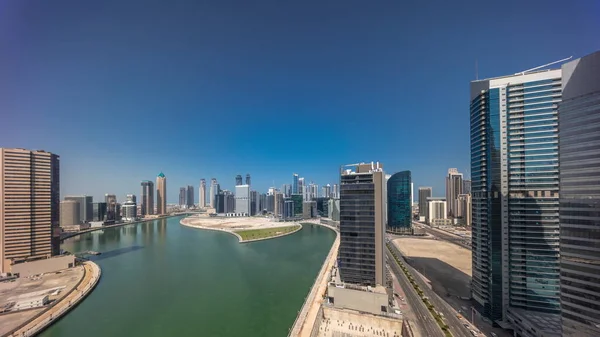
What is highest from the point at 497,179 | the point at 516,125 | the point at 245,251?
the point at 516,125

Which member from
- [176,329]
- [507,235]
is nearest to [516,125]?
[507,235]

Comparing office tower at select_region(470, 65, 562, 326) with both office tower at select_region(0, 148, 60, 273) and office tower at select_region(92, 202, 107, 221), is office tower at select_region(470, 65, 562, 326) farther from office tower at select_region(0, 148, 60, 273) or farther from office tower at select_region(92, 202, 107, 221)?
office tower at select_region(92, 202, 107, 221)

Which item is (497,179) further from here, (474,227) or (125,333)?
(125,333)

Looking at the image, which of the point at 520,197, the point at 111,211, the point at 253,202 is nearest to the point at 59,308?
the point at 520,197

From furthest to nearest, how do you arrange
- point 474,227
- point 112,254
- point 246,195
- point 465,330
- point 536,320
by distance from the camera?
point 246,195 < point 112,254 < point 474,227 < point 465,330 < point 536,320

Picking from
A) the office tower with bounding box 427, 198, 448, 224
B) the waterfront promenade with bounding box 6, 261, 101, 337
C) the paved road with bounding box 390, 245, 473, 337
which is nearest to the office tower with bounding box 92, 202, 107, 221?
the waterfront promenade with bounding box 6, 261, 101, 337

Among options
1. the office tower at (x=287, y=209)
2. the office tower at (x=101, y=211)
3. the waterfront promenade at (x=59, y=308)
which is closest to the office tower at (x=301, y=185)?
the office tower at (x=287, y=209)

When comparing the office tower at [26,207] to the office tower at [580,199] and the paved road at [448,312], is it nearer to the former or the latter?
the paved road at [448,312]
